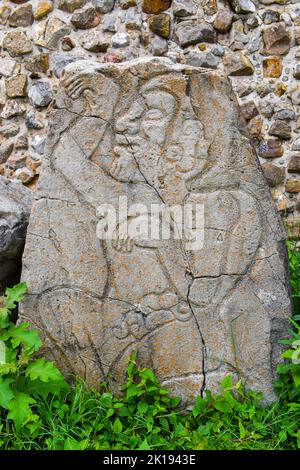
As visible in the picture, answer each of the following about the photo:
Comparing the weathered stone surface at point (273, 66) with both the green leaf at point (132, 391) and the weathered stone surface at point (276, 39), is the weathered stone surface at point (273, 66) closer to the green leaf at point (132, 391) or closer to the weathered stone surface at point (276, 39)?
the weathered stone surface at point (276, 39)

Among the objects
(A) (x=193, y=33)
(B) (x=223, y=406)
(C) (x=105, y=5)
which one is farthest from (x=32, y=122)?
(B) (x=223, y=406)

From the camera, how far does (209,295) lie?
2.56 metres

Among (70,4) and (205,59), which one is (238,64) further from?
(70,4)

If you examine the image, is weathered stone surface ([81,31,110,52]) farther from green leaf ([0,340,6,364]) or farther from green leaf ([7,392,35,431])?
green leaf ([7,392,35,431])

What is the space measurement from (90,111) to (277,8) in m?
2.28

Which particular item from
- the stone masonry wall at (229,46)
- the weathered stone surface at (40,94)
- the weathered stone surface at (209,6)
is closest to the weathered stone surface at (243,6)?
the stone masonry wall at (229,46)

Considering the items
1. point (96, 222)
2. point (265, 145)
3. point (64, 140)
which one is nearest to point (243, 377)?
point (96, 222)

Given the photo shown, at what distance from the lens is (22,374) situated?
2.48 m

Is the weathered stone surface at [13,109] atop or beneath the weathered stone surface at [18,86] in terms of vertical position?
beneath

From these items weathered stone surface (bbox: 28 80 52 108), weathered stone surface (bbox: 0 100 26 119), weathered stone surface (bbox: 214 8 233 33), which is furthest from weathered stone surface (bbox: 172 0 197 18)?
weathered stone surface (bbox: 0 100 26 119)

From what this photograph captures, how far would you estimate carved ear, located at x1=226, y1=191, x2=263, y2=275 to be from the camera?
2.54 meters

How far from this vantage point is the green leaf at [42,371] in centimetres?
234

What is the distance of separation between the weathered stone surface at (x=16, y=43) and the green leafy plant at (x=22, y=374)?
104 inches

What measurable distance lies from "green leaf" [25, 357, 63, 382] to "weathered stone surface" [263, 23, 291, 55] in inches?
114
